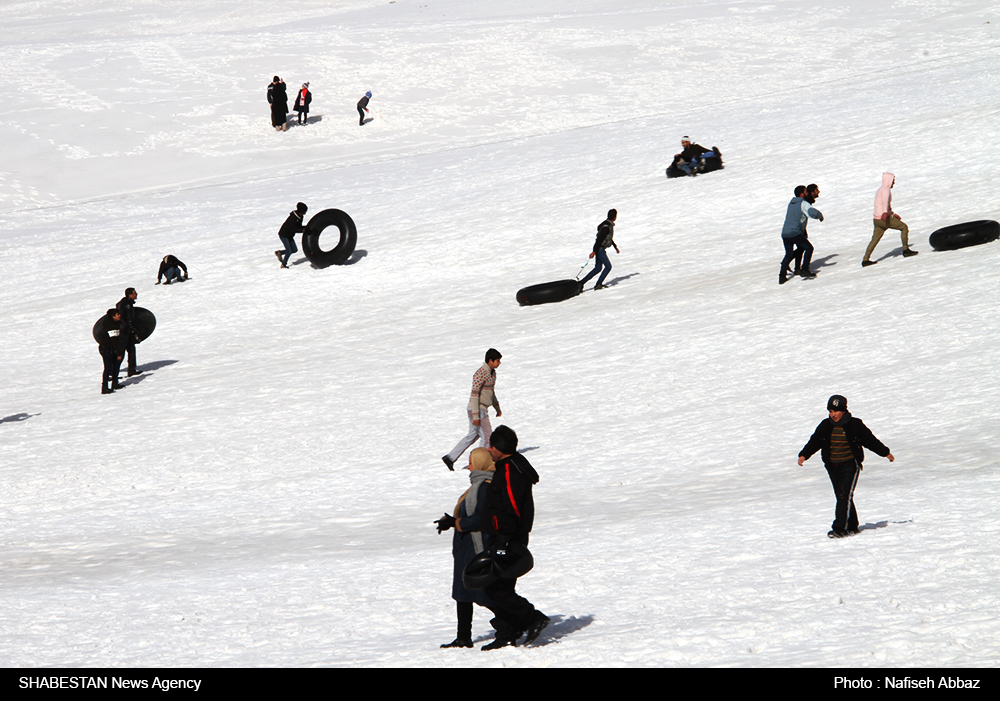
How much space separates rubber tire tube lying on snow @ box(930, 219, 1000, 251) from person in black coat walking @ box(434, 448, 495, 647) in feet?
41.8

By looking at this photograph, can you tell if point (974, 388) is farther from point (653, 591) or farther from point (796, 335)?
point (653, 591)

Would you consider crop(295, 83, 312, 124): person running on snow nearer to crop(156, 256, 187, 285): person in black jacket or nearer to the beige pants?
crop(156, 256, 187, 285): person in black jacket

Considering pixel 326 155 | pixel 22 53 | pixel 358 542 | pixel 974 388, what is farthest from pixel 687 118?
pixel 22 53

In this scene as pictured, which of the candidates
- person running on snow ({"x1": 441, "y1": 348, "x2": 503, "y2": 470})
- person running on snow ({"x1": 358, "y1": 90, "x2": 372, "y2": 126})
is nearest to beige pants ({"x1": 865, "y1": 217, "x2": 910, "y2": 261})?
person running on snow ({"x1": 441, "y1": 348, "x2": 503, "y2": 470})

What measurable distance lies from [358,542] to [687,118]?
21291 millimetres

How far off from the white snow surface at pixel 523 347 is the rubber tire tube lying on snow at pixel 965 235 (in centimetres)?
34

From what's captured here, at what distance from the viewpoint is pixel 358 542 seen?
11242 mm

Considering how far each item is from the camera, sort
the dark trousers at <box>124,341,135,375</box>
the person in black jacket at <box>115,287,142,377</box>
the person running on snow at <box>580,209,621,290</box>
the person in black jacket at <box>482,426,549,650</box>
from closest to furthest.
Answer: the person in black jacket at <box>482,426,549,650</box> → the person in black jacket at <box>115,287,142,377</box> → the dark trousers at <box>124,341,135,375</box> → the person running on snow at <box>580,209,621,290</box>

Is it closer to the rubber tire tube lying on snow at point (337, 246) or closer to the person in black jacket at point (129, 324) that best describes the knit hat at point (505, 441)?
the person in black jacket at point (129, 324)

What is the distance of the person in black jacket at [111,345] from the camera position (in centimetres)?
1759

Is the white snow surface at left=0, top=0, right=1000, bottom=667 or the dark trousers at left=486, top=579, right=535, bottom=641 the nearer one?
the dark trousers at left=486, top=579, right=535, bottom=641

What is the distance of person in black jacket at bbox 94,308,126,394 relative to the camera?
57.7 feet

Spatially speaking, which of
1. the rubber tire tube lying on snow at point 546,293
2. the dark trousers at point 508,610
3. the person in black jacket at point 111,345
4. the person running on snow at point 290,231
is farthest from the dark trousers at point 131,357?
the dark trousers at point 508,610

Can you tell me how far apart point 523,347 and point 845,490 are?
8850 millimetres
